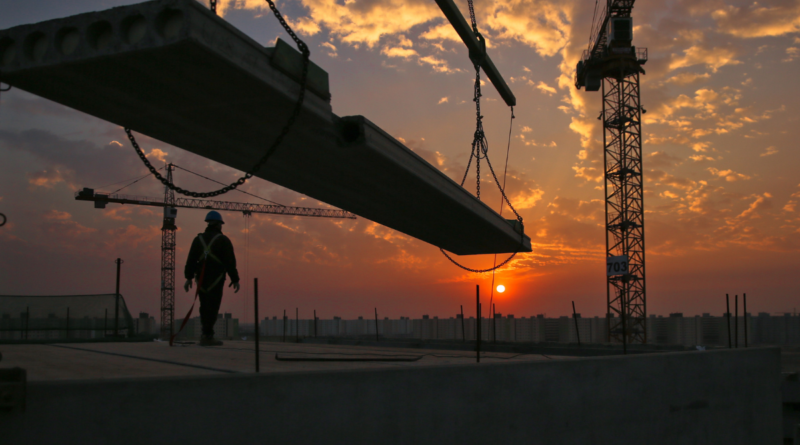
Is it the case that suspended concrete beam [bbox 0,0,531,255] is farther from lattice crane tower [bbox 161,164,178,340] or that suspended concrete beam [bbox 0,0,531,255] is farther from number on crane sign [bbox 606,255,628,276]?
lattice crane tower [bbox 161,164,178,340]

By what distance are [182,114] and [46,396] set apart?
495 centimetres

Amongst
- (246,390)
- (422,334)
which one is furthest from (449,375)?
(422,334)

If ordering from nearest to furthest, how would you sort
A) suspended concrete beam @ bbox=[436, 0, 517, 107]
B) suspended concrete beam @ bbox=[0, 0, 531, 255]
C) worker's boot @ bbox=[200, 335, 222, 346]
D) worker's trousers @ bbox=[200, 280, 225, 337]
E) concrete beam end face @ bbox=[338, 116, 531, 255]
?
suspended concrete beam @ bbox=[0, 0, 531, 255] < concrete beam end face @ bbox=[338, 116, 531, 255] < worker's trousers @ bbox=[200, 280, 225, 337] < worker's boot @ bbox=[200, 335, 222, 346] < suspended concrete beam @ bbox=[436, 0, 517, 107]

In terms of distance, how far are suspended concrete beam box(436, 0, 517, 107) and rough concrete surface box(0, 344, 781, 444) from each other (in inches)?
616

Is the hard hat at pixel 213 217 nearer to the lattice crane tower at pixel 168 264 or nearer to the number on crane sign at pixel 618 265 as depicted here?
the number on crane sign at pixel 618 265

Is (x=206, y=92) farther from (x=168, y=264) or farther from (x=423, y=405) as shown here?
(x=168, y=264)

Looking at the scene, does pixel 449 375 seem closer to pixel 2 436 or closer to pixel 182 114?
pixel 2 436

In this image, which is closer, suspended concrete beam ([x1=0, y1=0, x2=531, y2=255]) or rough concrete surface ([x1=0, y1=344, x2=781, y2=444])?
rough concrete surface ([x1=0, y1=344, x2=781, y2=444])

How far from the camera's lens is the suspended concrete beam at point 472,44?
64.5ft

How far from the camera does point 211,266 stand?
33.4 ft

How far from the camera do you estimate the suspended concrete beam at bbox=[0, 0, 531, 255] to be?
5.67m

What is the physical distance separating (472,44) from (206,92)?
1625 centimetres

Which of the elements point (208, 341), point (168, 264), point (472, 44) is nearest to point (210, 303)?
point (208, 341)

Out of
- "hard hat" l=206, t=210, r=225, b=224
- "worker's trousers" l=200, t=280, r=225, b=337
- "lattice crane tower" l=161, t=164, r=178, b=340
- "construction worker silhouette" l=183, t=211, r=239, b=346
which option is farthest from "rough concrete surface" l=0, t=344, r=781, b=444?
"lattice crane tower" l=161, t=164, r=178, b=340
